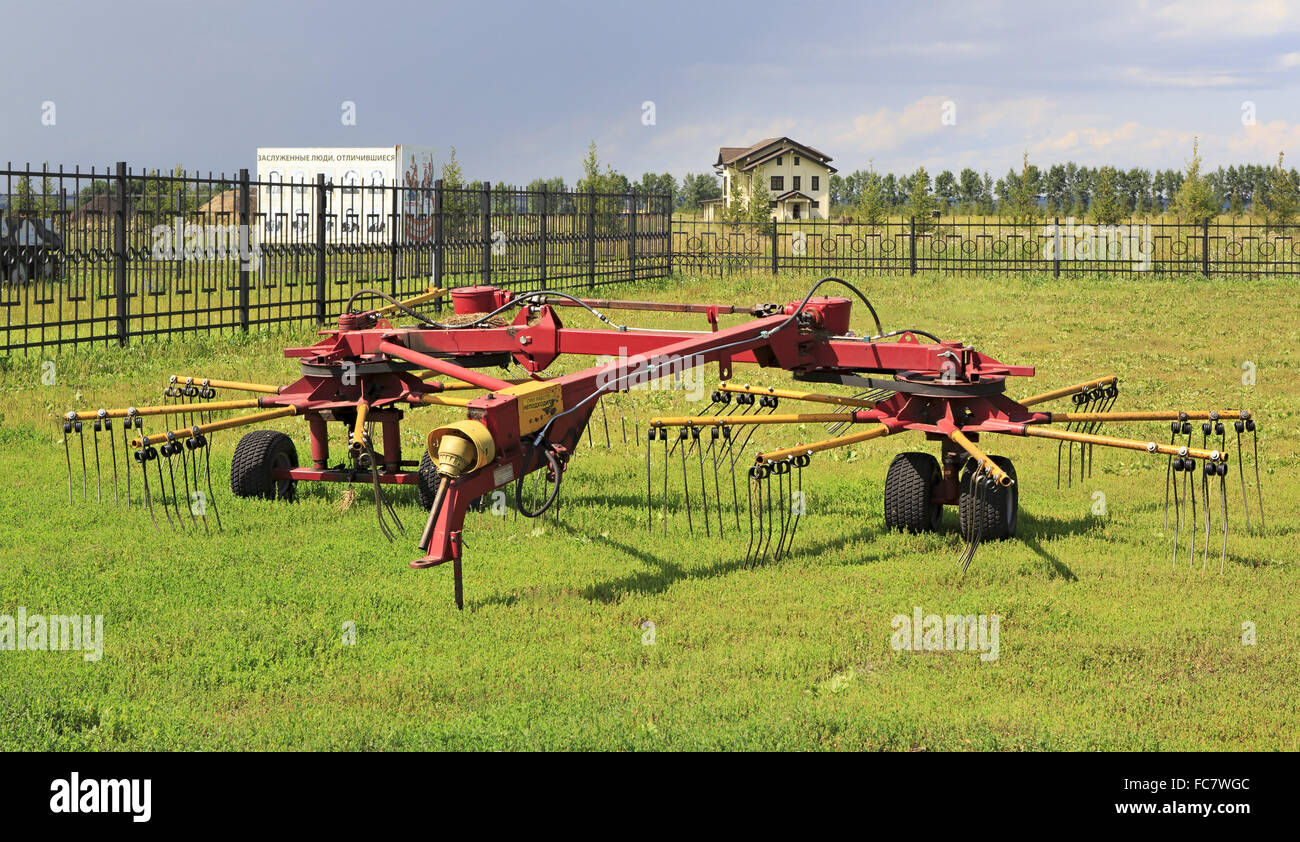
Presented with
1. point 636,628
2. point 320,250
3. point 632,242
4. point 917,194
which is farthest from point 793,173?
point 636,628

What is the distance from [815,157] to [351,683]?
92971mm

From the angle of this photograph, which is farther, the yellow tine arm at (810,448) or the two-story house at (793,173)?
the two-story house at (793,173)

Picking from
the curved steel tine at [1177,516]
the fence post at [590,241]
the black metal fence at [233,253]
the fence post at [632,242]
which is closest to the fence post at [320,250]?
the black metal fence at [233,253]

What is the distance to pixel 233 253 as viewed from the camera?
64.5 feet

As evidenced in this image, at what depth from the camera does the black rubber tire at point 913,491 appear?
8477 mm

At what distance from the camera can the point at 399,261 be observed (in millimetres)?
22984

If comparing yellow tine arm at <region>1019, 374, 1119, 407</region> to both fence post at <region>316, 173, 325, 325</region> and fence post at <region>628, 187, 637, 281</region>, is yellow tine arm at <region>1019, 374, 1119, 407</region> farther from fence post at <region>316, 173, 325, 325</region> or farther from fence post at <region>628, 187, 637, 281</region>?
fence post at <region>628, 187, 637, 281</region>

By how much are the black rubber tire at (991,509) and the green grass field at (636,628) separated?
17 centimetres

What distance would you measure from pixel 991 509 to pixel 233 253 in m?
14.7

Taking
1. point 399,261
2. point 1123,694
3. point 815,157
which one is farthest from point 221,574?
point 815,157

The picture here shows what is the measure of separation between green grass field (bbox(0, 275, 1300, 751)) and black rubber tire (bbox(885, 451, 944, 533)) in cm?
18

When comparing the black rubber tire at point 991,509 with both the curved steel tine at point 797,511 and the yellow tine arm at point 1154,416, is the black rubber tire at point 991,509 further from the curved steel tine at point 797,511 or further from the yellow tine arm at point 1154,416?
the curved steel tine at point 797,511

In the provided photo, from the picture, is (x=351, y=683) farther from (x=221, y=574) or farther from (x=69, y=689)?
(x=221, y=574)

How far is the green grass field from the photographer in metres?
5.50
